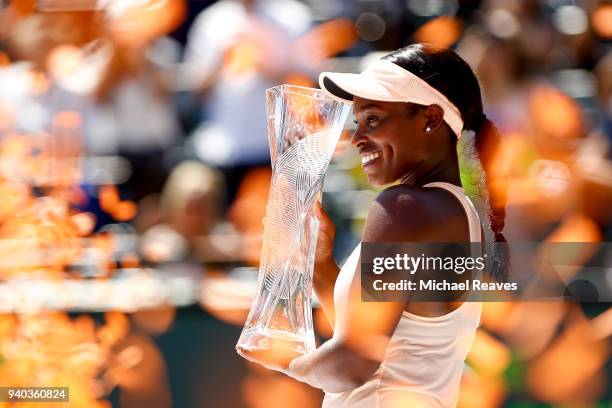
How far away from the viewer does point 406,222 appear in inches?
64.9

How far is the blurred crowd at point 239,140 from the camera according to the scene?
211 cm

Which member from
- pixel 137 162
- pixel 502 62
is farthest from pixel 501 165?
pixel 137 162

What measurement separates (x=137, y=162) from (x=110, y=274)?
0.29 metres

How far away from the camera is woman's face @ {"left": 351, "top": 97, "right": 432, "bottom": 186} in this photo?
172cm

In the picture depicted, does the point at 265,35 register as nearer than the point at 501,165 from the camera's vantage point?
No

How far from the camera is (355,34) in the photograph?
2188mm

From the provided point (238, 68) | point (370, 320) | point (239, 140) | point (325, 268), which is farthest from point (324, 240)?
point (238, 68)

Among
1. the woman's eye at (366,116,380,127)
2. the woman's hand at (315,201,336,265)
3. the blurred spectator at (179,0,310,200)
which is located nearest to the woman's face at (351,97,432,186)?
the woman's eye at (366,116,380,127)

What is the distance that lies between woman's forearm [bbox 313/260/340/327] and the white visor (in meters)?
0.36

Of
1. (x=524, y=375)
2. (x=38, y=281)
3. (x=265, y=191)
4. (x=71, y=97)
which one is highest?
(x=71, y=97)

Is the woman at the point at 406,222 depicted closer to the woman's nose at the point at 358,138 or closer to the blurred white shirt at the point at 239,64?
the woman's nose at the point at 358,138

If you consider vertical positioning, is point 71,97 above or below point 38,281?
above

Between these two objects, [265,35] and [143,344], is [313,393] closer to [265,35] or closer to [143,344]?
[143,344]

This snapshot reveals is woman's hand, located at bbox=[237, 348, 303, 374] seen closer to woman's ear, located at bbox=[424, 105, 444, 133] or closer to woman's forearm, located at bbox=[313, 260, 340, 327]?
woman's forearm, located at bbox=[313, 260, 340, 327]
